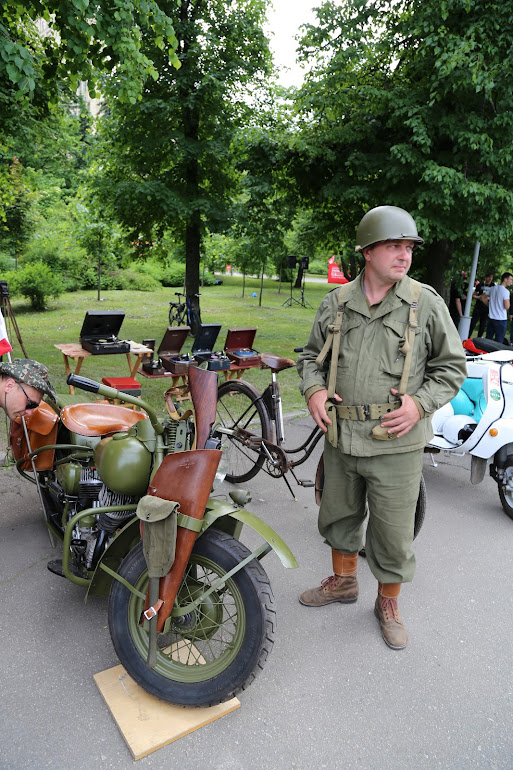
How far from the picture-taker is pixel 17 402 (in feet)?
9.43

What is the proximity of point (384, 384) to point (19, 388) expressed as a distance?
1.90m

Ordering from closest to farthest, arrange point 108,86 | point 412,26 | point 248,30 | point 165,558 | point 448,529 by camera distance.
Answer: point 165,558
point 448,529
point 412,26
point 108,86
point 248,30

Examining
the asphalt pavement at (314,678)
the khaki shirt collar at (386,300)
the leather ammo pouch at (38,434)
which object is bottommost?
the asphalt pavement at (314,678)

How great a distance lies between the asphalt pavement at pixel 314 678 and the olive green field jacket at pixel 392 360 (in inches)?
39.0

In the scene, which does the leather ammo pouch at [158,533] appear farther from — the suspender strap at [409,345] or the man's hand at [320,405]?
the suspender strap at [409,345]

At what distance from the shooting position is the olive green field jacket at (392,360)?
7.84ft

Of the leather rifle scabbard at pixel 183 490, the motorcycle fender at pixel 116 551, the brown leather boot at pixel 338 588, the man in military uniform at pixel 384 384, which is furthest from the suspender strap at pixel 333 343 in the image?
the motorcycle fender at pixel 116 551

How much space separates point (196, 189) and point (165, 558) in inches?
384

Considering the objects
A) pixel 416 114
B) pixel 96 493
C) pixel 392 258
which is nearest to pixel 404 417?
pixel 392 258

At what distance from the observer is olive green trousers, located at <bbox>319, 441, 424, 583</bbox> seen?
2498mm

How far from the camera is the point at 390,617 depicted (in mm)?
2703

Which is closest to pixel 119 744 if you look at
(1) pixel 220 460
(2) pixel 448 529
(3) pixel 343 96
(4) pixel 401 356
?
(1) pixel 220 460

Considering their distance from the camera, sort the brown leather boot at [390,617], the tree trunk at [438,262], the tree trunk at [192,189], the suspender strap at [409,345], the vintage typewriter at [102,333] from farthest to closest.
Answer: the tree trunk at [438,262] → the tree trunk at [192,189] → the vintage typewriter at [102,333] → the brown leather boot at [390,617] → the suspender strap at [409,345]

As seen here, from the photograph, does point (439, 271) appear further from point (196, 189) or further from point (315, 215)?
point (196, 189)
